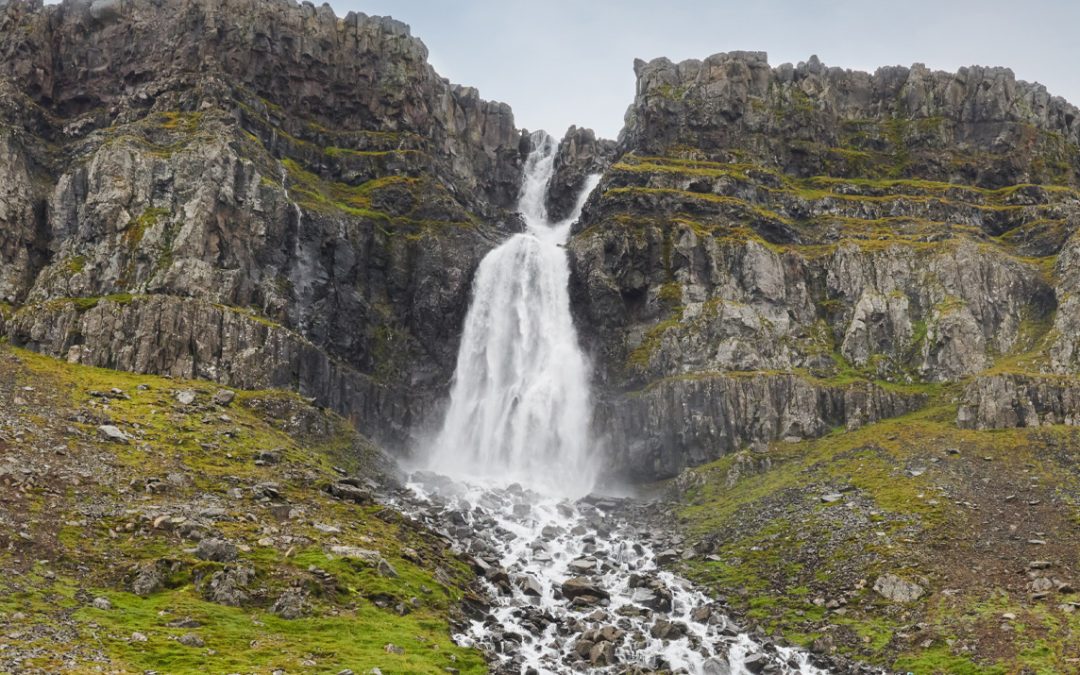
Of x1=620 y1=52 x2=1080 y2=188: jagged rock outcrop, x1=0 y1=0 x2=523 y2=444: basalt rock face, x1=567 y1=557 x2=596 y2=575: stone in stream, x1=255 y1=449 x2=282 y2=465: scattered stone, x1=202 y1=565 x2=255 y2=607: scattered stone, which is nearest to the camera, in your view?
x1=202 y1=565 x2=255 y2=607: scattered stone

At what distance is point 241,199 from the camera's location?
285 feet

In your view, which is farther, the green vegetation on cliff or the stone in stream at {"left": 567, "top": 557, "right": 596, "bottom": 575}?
the stone in stream at {"left": 567, "top": 557, "right": 596, "bottom": 575}

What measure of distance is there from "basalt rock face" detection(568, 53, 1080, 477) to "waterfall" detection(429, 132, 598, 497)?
11.2 ft

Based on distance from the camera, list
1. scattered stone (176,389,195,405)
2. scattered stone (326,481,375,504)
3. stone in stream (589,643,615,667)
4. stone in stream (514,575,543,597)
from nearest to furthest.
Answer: stone in stream (589,643,615,667), stone in stream (514,575,543,597), scattered stone (326,481,375,504), scattered stone (176,389,195,405)

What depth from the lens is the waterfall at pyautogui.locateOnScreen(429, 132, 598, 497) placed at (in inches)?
3162

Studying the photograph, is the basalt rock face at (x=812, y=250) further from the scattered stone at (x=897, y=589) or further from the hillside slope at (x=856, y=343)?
the scattered stone at (x=897, y=589)

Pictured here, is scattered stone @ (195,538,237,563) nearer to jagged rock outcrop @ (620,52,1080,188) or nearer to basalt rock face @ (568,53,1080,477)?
basalt rock face @ (568,53,1080,477)

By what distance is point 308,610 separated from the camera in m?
38.3

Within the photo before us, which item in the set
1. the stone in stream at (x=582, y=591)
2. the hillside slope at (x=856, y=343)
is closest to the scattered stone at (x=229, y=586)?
the stone in stream at (x=582, y=591)

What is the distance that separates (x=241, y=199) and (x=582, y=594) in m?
61.7

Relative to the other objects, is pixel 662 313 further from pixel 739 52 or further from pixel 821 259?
pixel 739 52

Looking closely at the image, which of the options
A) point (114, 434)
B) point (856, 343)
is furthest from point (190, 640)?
point (856, 343)

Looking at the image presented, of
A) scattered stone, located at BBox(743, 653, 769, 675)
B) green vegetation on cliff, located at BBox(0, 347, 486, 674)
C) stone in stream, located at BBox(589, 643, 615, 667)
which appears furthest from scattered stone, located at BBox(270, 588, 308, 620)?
scattered stone, located at BBox(743, 653, 769, 675)

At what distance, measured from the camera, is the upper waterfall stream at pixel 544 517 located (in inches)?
1695
